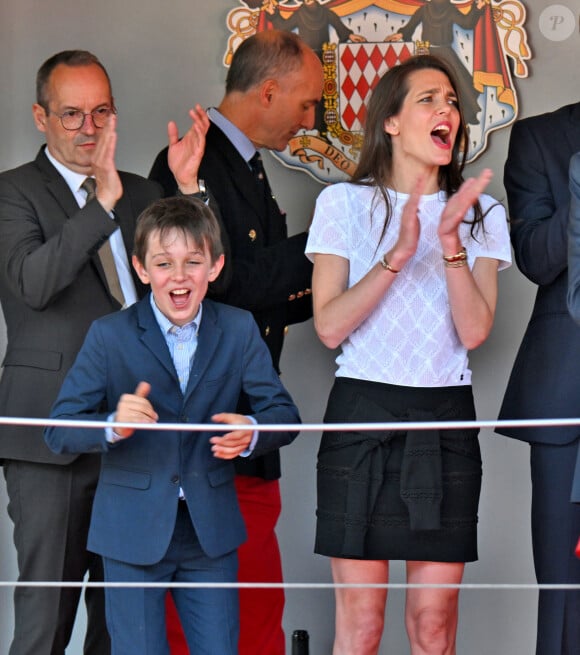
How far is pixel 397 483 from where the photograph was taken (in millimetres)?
2904

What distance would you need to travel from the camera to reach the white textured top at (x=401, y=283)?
9.57 feet

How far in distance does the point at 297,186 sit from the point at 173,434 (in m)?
1.32

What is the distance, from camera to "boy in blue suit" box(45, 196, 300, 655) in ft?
9.01

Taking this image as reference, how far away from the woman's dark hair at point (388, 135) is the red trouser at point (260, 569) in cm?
85

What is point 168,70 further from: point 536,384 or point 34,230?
point 536,384

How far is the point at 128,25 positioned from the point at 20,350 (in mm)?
1196

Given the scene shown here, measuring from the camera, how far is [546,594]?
10.3 feet

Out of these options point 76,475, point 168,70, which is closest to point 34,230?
point 76,475

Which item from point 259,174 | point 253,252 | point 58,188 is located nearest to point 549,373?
point 253,252

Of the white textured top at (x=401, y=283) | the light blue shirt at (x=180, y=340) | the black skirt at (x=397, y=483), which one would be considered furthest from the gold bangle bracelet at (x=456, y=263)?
the light blue shirt at (x=180, y=340)

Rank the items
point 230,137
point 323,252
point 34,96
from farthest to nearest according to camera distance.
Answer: point 34,96 < point 230,137 < point 323,252

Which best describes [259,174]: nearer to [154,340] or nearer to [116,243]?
[116,243]

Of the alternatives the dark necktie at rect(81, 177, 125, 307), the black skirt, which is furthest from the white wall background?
the black skirt

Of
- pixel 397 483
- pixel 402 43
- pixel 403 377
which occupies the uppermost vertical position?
pixel 402 43
